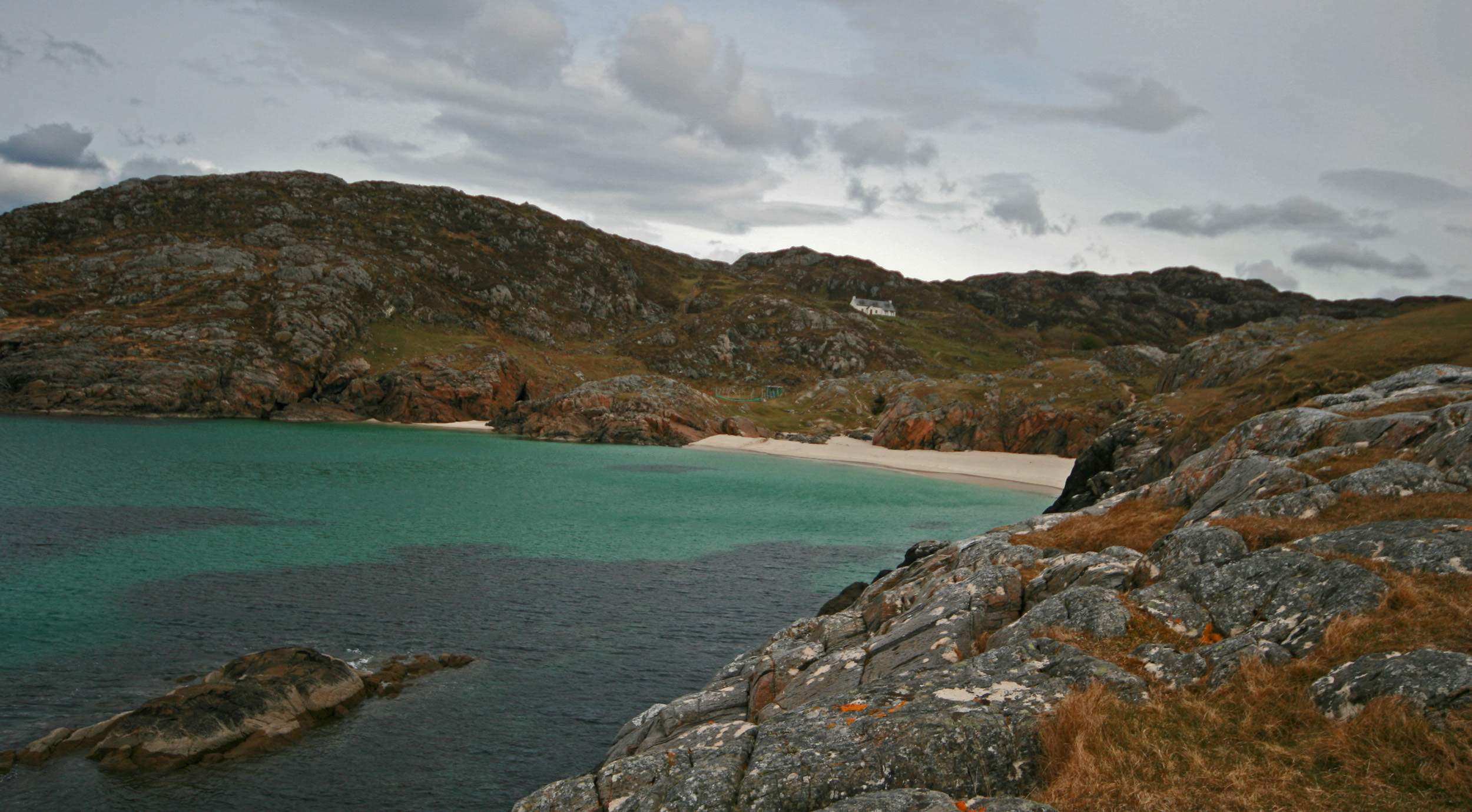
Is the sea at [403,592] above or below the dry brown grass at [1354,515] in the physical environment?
below

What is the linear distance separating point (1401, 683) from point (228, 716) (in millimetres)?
22816

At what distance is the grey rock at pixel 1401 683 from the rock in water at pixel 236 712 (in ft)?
69.2

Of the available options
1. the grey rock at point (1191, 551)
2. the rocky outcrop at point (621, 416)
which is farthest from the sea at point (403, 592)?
the rocky outcrop at point (621, 416)

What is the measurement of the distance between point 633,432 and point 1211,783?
96.3 m

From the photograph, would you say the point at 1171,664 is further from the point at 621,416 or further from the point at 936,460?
the point at 621,416

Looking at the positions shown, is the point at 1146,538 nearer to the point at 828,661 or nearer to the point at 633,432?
the point at 828,661

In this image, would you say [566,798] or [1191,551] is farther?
[1191,551]

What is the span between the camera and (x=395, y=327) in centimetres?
13275

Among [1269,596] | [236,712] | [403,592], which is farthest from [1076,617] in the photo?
[403,592]

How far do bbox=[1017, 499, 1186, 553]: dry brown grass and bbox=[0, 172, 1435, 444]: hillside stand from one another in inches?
2596

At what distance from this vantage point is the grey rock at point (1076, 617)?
40.2 ft

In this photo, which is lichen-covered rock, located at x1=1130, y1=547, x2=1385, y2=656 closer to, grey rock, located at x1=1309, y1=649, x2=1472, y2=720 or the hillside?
grey rock, located at x1=1309, y1=649, x2=1472, y2=720

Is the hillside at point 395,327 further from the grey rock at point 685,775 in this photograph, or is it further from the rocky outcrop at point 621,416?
the grey rock at point 685,775

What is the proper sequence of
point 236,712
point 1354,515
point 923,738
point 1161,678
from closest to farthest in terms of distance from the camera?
point 923,738 < point 1161,678 < point 1354,515 < point 236,712
